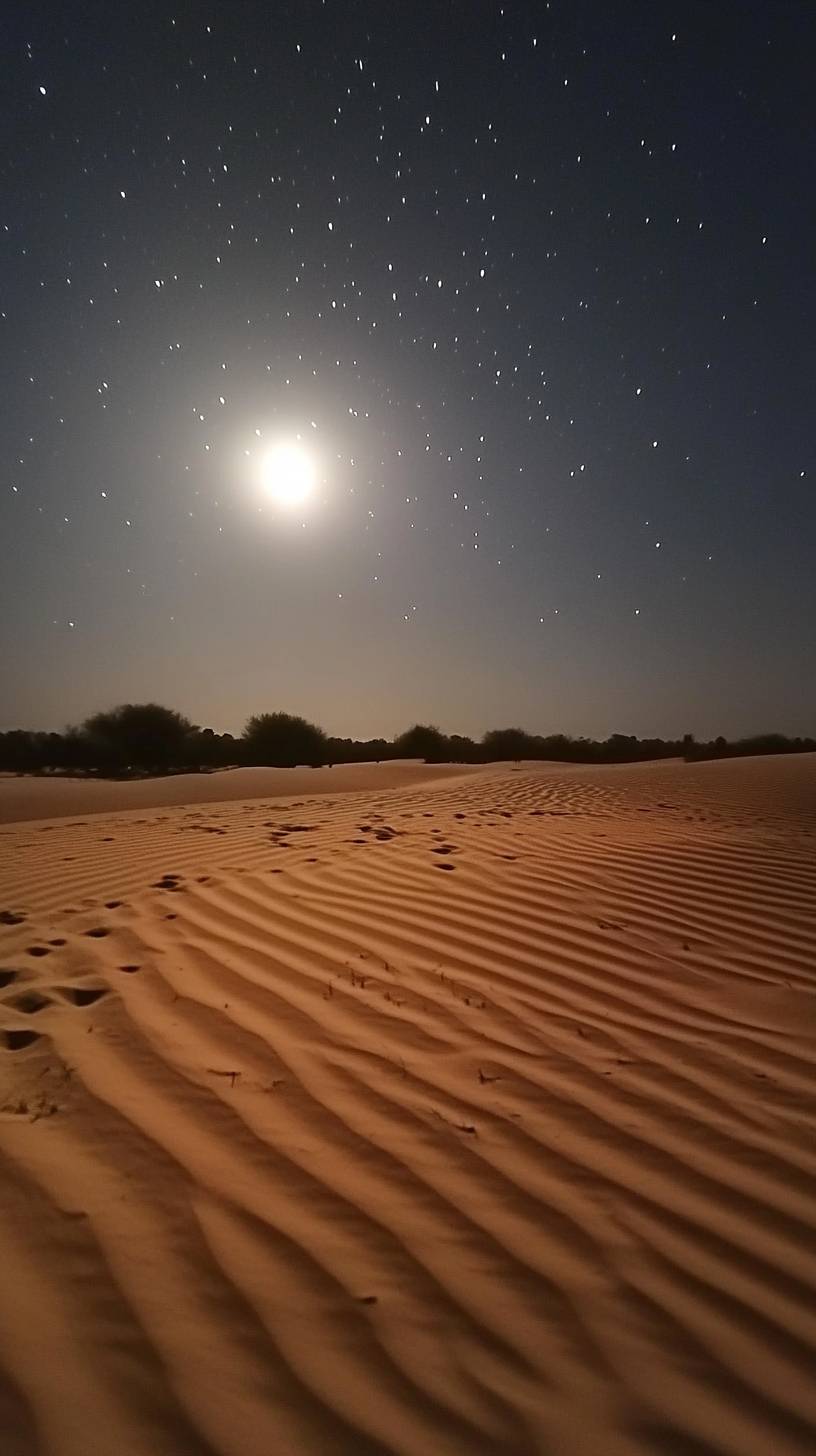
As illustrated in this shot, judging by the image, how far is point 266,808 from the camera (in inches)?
428

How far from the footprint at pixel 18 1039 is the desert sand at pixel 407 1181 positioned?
0.02 metres

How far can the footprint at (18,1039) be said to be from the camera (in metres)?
2.50

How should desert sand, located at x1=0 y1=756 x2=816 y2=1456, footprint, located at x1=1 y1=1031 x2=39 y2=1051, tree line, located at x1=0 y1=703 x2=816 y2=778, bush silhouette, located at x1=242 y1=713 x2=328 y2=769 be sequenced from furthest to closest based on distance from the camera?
1. bush silhouette, located at x1=242 y1=713 x2=328 y2=769
2. tree line, located at x1=0 y1=703 x2=816 y2=778
3. footprint, located at x1=1 y1=1031 x2=39 y2=1051
4. desert sand, located at x1=0 y1=756 x2=816 y2=1456

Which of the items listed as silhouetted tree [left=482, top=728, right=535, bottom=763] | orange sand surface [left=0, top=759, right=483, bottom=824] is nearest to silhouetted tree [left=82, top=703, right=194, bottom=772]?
orange sand surface [left=0, top=759, right=483, bottom=824]

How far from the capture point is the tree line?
25.7 metres

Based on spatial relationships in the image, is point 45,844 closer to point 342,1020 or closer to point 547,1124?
point 342,1020

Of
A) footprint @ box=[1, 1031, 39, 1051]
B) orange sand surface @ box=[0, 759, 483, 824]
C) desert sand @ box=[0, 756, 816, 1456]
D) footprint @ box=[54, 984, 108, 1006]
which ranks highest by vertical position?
orange sand surface @ box=[0, 759, 483, 824]

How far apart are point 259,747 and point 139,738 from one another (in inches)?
252

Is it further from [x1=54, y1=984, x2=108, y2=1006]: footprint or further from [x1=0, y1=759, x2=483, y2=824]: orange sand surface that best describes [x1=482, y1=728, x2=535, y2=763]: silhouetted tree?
[x1=54, y1=984, x2=108, y2=1006]: footprint

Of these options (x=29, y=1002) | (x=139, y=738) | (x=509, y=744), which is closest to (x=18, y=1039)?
(x=29, y=1002)

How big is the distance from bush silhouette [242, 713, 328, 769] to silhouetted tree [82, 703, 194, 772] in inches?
175

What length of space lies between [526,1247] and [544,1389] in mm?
344

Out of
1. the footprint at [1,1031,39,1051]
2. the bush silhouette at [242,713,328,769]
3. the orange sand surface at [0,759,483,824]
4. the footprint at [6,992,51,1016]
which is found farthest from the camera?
the bush silhouette at [242,713,328,769]

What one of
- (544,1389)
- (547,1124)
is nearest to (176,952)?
(547,1124)
